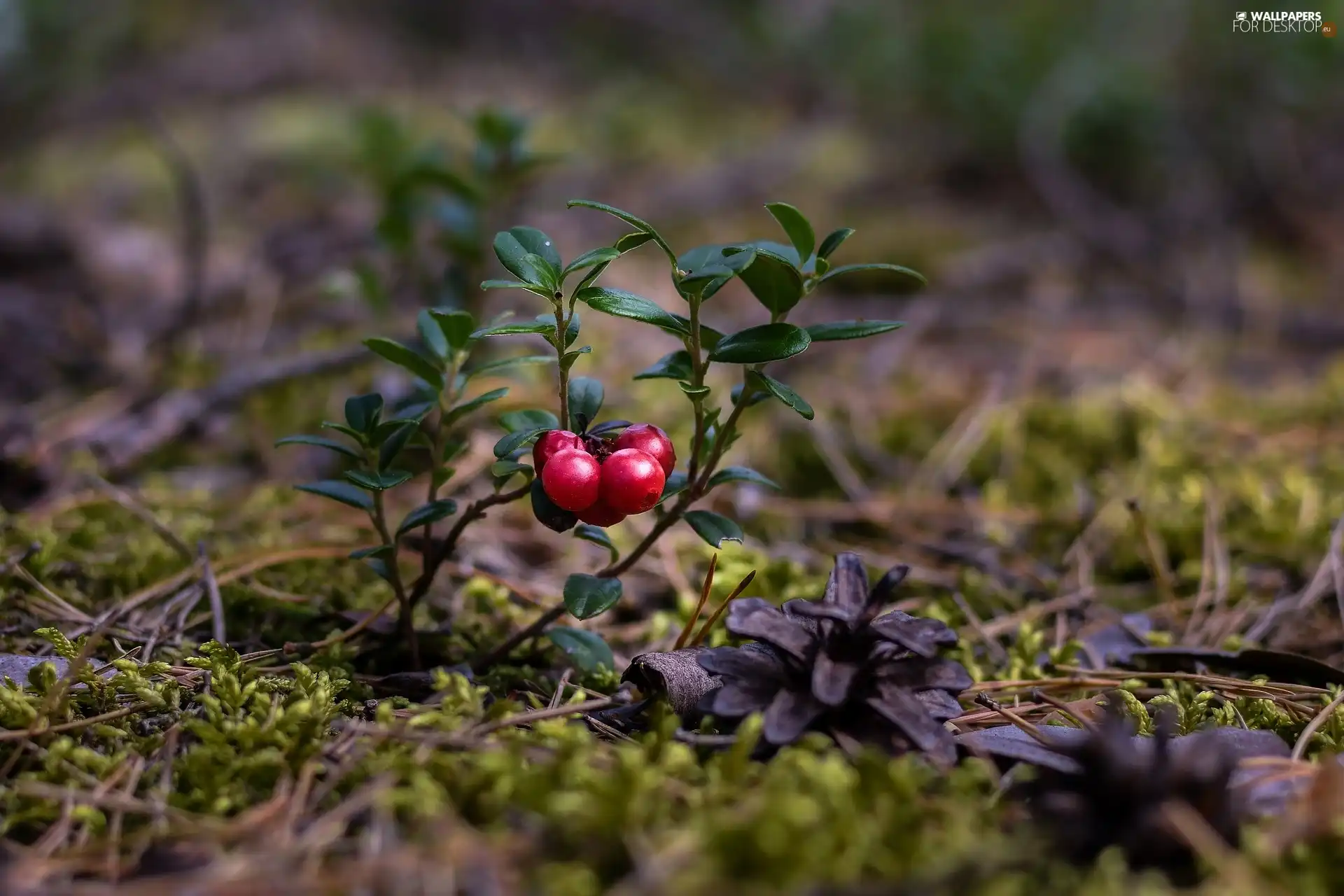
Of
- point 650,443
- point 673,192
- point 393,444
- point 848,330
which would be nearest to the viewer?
point 650,443

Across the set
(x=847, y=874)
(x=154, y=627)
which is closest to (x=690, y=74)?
(x=154, y=627)

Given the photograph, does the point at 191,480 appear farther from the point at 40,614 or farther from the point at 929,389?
the point at 929,389

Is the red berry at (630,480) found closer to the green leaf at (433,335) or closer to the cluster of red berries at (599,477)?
the cluster of red berries at (599,477)

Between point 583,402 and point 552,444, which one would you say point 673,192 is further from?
point 552,444

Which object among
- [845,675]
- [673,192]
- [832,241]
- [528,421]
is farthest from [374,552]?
[673,192]

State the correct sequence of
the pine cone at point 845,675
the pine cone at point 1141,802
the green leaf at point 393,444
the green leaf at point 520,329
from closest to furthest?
the pine cone at point 1141,802
the pine cone at point 845,675
the green leaf at point 520,329
the green leaf at point 393,444

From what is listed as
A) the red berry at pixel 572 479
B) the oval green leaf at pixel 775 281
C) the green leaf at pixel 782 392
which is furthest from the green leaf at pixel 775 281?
the red berry at pixel 572 479

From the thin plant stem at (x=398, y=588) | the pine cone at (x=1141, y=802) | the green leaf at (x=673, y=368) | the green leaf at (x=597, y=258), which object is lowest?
the pine cone at (x=1141, y=802)
